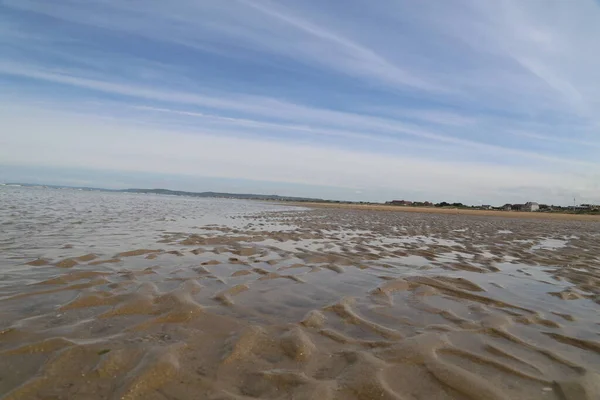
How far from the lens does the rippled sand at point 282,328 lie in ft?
9.50

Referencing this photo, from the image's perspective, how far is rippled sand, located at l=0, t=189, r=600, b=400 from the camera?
2895 mm

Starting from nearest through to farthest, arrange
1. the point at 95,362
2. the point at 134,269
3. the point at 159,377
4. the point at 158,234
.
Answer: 1. the point at 159,377
2. the point at 95,362
3. the point at 134,269
4. the point at 158,234

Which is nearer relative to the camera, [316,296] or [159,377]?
[159,377]

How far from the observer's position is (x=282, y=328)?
412cm

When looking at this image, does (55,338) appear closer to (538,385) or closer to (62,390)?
(62,390)

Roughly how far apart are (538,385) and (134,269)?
A: 6.34 metres

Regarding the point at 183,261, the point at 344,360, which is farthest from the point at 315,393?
the point at 183,261

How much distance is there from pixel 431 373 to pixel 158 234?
10316mm

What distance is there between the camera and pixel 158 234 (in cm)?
1169

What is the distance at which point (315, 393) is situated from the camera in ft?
9.01

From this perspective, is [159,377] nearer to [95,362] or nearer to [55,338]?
[95,362]

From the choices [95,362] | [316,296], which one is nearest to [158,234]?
[316,296]

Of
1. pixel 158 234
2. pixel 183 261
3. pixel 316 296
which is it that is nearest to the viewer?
pixel 316 296

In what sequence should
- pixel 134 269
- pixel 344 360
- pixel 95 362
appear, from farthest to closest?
pixel 134 269
pixel 344 360
pixel 95 362
